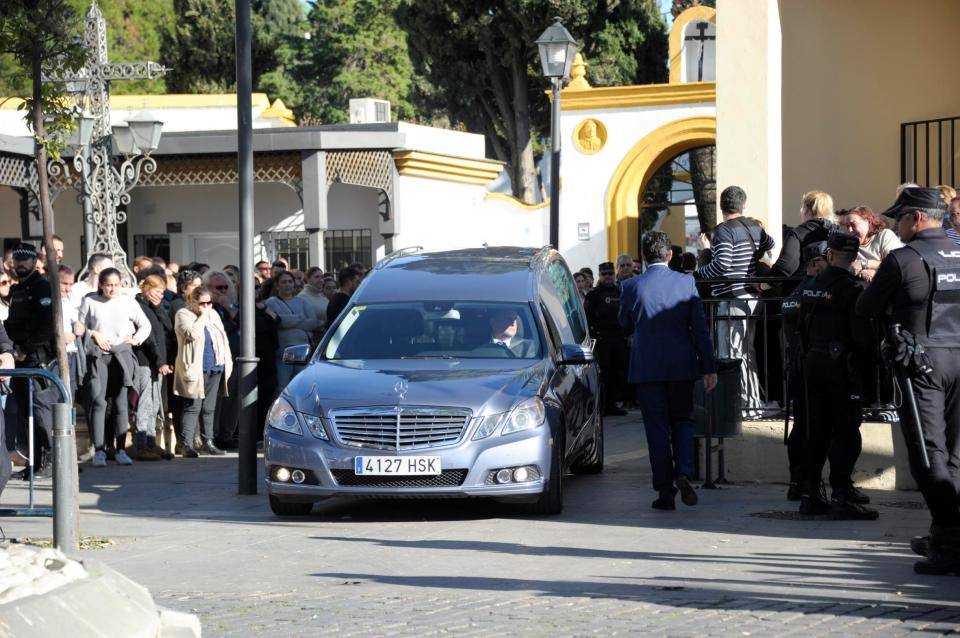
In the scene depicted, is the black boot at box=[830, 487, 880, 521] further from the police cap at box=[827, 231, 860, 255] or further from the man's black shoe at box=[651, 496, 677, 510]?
the police cap at box=[827, 231, 860, 255]

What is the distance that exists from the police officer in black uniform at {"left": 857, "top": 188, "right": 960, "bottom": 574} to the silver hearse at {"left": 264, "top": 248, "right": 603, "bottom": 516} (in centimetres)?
280

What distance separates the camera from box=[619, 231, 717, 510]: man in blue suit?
10.8 meters

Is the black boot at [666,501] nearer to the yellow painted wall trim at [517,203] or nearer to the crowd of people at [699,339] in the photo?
the crowd of people at [699,339]

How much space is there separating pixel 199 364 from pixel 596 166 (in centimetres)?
1556

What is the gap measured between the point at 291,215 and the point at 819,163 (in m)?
14.9

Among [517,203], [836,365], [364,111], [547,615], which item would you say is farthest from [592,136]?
[547,615]

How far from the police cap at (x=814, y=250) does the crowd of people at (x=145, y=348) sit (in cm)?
515

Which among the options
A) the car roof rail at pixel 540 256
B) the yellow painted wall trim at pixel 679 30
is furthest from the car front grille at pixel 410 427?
the yellow painted wall trim at pixel 679 30

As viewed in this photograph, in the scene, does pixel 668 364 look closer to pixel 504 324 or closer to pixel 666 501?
pixel 666 501

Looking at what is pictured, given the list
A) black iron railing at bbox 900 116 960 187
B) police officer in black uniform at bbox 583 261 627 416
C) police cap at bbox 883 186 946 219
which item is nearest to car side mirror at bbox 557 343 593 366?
police cap at bbox 883 186 946 219

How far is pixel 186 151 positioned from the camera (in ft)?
93.9

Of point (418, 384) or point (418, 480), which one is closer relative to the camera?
point (418, 480)

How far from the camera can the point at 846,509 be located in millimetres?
10234

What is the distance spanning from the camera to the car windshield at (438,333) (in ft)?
38.0
